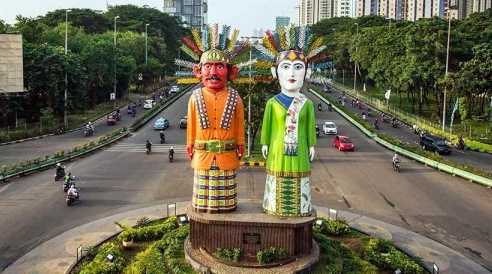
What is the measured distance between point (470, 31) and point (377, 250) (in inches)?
1972

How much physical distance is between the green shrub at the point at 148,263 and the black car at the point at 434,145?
2615cm

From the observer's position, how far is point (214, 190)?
14.6 m

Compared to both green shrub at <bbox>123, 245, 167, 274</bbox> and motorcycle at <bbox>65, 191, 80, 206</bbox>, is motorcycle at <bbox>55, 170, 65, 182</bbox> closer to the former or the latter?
motorcycle at <bbox>65, 191, 80, 206</bbox>

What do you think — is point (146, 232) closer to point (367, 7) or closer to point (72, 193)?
point (72, 193)

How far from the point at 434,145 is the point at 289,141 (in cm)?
2599

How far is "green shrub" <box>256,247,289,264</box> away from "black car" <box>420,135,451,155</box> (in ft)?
84.9

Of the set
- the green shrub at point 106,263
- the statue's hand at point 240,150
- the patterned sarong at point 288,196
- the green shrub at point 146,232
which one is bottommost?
the green shrub at point 106,263

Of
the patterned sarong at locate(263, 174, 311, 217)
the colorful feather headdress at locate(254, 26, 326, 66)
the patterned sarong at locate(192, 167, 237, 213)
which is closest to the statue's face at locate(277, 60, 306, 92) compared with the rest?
the colorful feather headdress at locate(254, 26, 326, 66)

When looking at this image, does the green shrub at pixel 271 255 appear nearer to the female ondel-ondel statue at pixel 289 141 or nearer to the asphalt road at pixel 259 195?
the female ondel-ondel statue at pixel 289 141

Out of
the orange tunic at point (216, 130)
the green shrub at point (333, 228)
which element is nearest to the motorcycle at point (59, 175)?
the green shrub at point (333, 228)

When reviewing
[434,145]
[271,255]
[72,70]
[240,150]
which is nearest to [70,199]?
[240,150]

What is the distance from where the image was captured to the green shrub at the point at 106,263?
14.9 meters

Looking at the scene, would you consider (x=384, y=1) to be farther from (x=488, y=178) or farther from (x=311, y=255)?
(x=311, y=255)

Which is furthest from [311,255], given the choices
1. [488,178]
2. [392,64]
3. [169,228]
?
[392,64]
